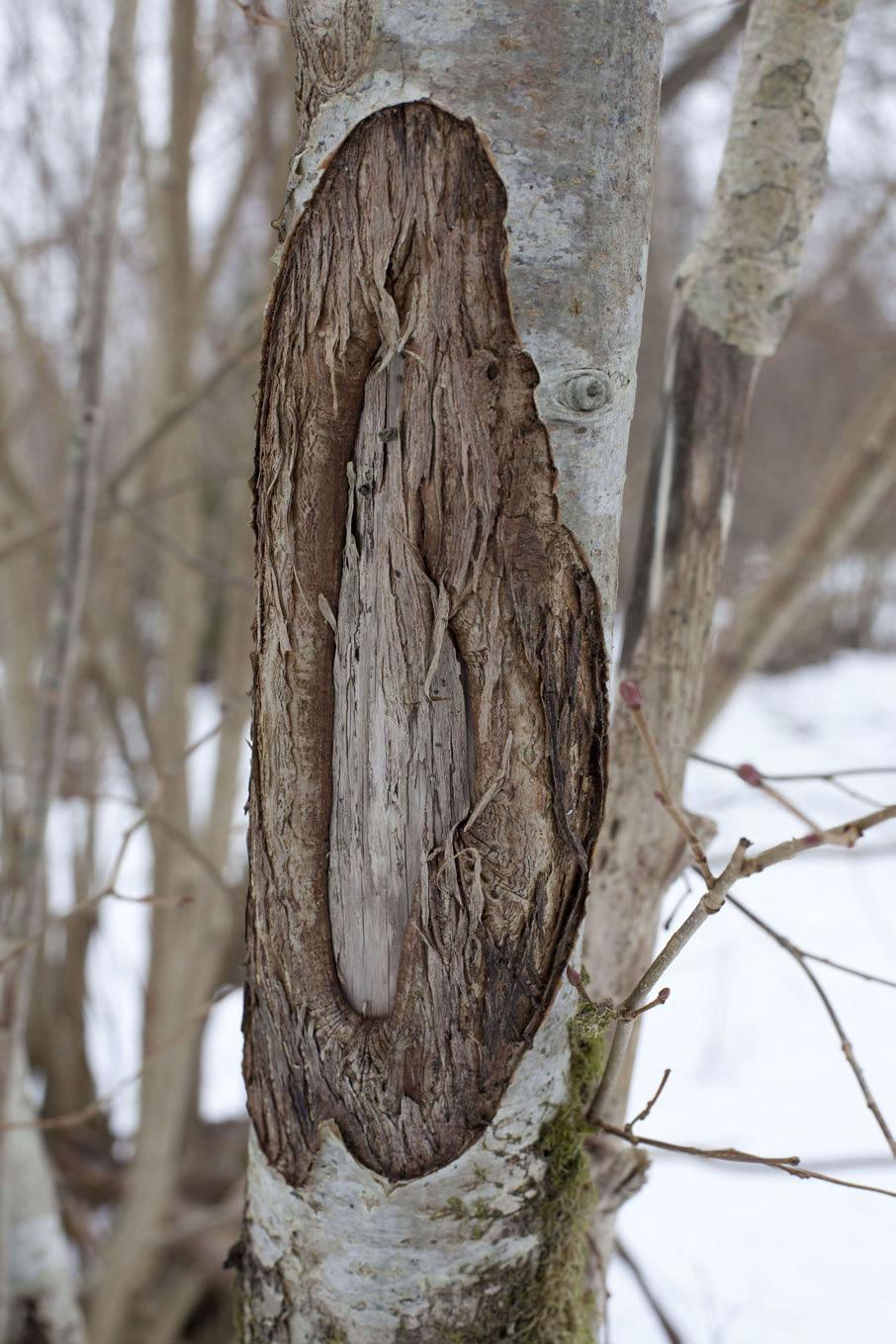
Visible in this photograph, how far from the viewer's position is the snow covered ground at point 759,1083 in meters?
1.99

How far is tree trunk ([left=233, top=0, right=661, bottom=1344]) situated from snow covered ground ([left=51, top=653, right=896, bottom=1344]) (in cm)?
76

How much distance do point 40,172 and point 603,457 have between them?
214 cm

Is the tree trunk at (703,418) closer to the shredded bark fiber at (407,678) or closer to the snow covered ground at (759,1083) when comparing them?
the shredded bark fiber at (407,678)

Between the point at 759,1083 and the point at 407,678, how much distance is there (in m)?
2.64

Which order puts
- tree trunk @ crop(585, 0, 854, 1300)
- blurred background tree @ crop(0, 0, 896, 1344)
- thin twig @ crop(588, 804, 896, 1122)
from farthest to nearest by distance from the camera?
1. blurred background tree @ crop(0, 0, 896, 1344)
2. tree trunk @ crop(585, 0, 854, 1300)
3. thin twig @ crop(588, 804, 896, 1122)

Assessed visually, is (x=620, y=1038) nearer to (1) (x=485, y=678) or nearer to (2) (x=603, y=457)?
(1) (x=485, y=678)

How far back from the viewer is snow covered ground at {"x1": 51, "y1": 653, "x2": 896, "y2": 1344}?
1.99m

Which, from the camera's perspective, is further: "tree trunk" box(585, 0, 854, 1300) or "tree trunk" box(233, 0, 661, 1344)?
"tree trunk" box(585, 0, 854, 1300)

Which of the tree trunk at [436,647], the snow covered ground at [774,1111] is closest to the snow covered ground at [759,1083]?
the snow covered ground at [774,1111]

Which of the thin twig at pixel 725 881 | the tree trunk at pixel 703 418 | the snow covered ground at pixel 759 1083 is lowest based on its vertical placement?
the snow covered ground at pixel 759 1083

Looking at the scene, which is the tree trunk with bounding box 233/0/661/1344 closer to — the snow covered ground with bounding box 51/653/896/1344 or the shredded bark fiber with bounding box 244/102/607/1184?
the shredded bark fiber with bounding box 244/102/607/1184

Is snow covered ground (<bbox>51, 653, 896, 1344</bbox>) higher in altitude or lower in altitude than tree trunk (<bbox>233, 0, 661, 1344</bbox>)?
lower

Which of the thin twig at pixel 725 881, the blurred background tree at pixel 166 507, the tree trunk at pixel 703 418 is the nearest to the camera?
the thin twig at pixel 725 881

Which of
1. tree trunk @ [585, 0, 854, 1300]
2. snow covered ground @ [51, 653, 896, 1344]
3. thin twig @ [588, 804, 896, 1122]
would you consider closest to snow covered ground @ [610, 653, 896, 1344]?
snow covered ground @ [51, 653, 896, 1344]
